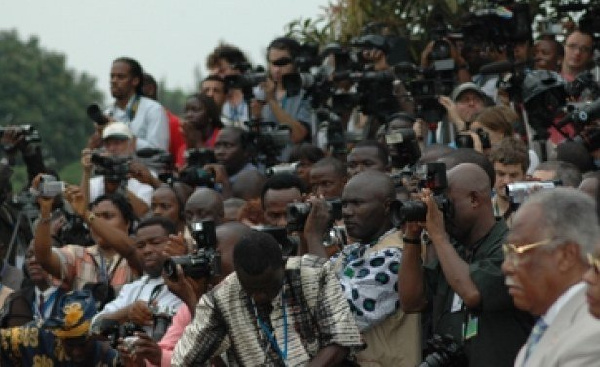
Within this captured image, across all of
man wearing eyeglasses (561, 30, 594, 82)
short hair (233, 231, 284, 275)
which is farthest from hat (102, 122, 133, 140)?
short hair (233, 231, 284, 275)

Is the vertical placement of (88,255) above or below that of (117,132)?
below

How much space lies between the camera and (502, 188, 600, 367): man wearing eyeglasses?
21.4 ft

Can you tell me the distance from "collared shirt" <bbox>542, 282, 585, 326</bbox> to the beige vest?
2.55 meters

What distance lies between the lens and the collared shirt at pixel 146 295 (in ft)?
34.6

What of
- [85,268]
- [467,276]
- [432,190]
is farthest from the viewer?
[85,268]

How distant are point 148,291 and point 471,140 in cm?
219

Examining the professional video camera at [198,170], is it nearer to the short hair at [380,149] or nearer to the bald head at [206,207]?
the bald head at [206,207]

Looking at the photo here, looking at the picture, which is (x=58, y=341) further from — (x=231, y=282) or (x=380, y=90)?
(x=380, y=90)

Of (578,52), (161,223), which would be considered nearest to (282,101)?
(578,52)

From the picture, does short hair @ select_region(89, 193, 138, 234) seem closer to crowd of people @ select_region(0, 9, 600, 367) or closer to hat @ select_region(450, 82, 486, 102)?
crowd of people @ select_region(0, 9, 600, 367)

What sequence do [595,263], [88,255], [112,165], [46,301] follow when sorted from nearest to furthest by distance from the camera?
[595,263] → [46,301] → [88,255] → [112,165]

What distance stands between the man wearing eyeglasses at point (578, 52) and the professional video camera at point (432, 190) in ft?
15.4

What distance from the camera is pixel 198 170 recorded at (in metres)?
13.0

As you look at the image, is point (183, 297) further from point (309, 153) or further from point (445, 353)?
point (309, 153)
